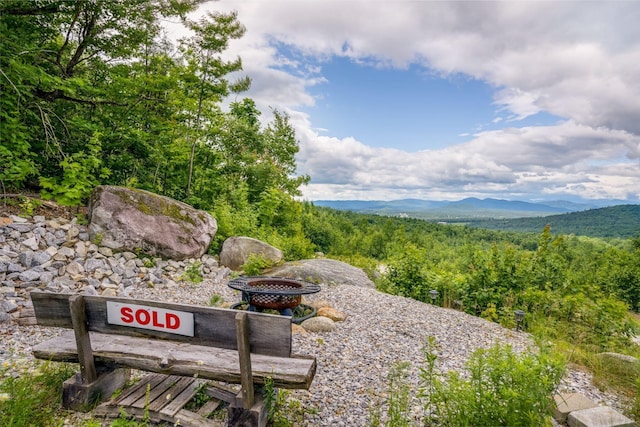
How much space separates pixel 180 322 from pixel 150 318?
0.26m

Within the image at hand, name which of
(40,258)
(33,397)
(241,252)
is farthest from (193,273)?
(33,397)

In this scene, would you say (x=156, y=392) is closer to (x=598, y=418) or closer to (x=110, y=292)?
(x=598, y=418)

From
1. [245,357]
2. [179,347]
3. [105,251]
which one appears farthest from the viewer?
[105,251]

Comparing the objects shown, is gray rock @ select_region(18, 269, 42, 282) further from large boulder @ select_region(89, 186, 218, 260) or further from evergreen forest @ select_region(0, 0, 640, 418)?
evergreen forest @ select_region(0, 0, 640, 418)

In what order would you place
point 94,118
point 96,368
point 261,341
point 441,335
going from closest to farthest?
point 261,341 → point 96,368 → point 441,335 → point 94,118

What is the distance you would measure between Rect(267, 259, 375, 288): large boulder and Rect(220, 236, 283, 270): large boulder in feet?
1.50

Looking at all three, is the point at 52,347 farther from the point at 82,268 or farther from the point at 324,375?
the point at 82,268

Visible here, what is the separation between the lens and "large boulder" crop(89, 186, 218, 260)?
7508mm

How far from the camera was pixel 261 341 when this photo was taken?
8.45 ft

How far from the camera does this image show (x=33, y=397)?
303 centimetres

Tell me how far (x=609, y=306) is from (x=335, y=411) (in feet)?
20.0

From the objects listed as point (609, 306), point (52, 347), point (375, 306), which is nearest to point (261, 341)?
point (52, 347)

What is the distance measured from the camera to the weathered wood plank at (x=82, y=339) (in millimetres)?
2828

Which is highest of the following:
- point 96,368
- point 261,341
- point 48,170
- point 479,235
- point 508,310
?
point 48,170
